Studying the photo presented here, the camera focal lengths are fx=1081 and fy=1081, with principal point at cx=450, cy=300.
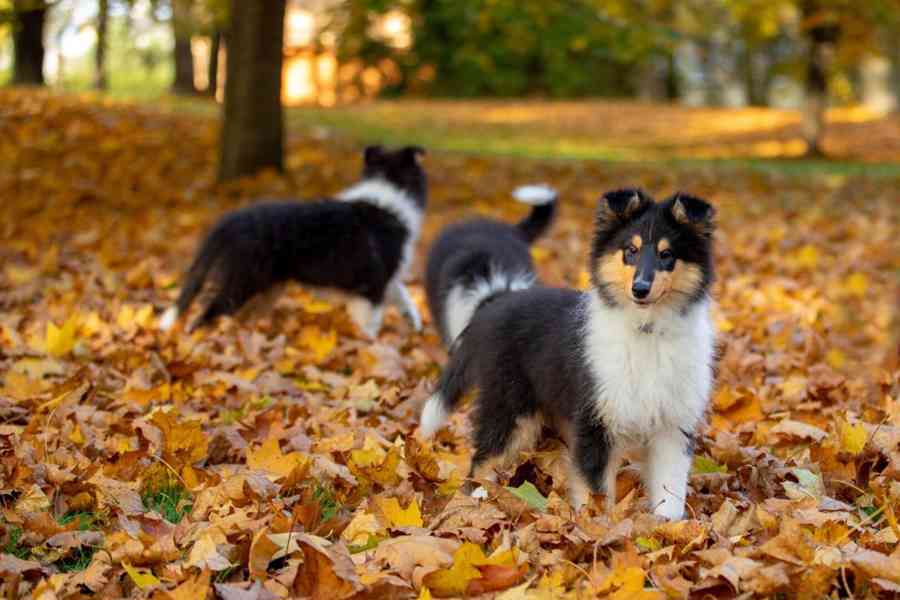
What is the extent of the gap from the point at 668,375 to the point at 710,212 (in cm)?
67

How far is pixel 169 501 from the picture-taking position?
431 cm

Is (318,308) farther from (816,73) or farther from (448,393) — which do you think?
(816,73)

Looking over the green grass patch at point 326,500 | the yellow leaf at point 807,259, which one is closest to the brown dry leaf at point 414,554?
the green grass patch at point 326,500

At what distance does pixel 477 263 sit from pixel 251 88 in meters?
8.18

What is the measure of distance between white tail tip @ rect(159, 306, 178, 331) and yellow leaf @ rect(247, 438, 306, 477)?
334 centimetres

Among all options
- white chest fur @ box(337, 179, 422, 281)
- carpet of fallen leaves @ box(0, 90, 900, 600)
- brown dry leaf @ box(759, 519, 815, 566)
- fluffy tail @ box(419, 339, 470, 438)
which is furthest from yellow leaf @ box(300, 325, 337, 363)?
brown dry leaf @ box(759, 519, 815, 566)

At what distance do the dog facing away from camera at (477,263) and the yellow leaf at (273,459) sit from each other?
1.30 meters

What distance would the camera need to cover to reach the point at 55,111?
17.2 metres

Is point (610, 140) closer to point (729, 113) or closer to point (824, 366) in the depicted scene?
point (729, 113)

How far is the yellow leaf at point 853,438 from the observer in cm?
461

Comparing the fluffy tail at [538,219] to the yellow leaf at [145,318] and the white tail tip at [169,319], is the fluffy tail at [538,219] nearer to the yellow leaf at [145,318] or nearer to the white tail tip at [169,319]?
the white tail tip at [169,319]

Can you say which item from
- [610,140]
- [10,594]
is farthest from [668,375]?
[610,140]

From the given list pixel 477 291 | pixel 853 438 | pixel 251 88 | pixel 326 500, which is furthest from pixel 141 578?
pixel 251 88

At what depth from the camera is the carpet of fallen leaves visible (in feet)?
11.1
